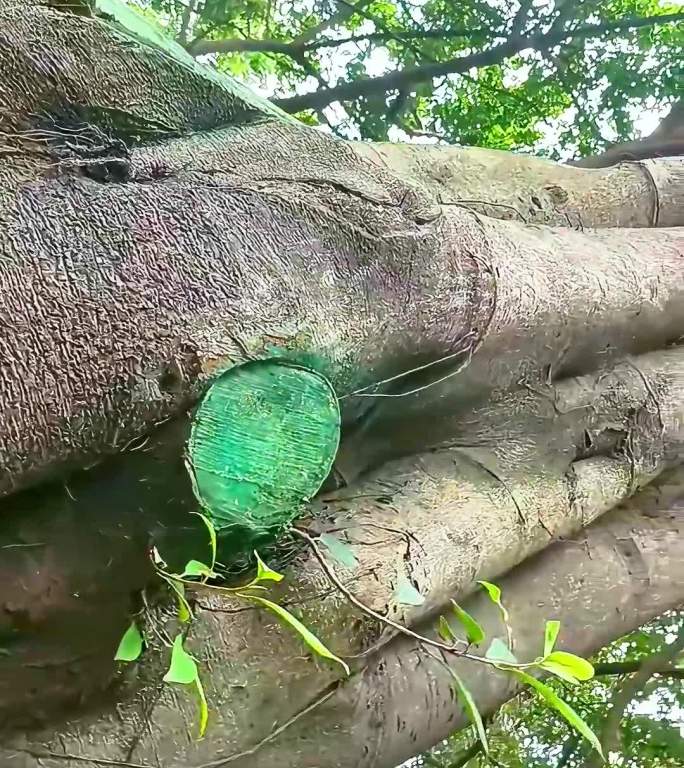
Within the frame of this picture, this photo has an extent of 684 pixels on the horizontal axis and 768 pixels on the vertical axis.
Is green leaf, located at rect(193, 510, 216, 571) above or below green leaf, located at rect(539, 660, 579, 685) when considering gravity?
above

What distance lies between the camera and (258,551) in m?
0.72

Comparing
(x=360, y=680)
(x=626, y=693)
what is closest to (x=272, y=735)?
(x=360, y=680)

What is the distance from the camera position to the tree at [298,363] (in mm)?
638

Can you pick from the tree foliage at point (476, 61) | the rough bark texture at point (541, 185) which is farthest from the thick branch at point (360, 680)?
the tree foliage at point (476, 61)

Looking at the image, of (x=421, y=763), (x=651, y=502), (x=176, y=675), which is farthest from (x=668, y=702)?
(x=176, y=675)

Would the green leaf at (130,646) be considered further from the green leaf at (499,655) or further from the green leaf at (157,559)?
the green leaf at (499,655)

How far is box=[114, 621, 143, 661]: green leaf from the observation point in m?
0.62

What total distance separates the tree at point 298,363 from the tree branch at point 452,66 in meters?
1.36

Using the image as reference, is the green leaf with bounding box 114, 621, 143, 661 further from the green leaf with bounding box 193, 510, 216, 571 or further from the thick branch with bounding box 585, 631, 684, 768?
the thick branch with bounding box 585, 631, 684, 768

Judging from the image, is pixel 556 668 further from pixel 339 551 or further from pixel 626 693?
pixel 626 693

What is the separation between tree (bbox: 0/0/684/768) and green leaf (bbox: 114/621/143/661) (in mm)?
46

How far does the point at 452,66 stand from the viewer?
247cm

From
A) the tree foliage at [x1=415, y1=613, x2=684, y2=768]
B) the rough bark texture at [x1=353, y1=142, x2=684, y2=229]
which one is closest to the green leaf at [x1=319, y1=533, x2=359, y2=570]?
the rough bark texture at [x1=353, y1=142, x2=684, y2=229]

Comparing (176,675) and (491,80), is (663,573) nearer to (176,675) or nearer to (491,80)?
(176,675)
